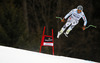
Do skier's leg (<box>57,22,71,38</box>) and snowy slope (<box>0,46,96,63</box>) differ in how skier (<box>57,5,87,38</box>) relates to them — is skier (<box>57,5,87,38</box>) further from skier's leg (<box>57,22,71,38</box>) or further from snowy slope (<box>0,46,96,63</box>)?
snowy slope (<box>0,46,96,63</box>)

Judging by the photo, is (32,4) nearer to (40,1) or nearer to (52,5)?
(40,1)

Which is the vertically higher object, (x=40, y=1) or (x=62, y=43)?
(x=40, y=1)

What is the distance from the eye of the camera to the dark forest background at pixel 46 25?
2.64 m

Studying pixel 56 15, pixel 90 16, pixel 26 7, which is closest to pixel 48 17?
pixel 56 15

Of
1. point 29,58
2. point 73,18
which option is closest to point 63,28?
point 73,18

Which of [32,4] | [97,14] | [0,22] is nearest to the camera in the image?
[97,14]

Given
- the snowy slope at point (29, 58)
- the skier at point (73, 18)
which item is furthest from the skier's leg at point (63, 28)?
the snowy slope at point (29, 58)

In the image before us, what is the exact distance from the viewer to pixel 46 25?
9.62 ft

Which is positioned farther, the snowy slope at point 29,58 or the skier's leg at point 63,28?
the skier's leg at point 63,28

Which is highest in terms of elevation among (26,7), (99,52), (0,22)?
(26,7)

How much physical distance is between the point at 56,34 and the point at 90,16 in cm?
77

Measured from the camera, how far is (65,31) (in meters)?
2.82

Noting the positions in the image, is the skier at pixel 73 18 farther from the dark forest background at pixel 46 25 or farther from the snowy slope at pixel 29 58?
the snowy slope at pixel 29 58

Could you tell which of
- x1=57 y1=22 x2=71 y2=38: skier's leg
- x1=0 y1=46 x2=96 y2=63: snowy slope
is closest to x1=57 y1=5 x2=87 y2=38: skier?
x1=57 y1=22 x2=71 y2=38: skier's leg
